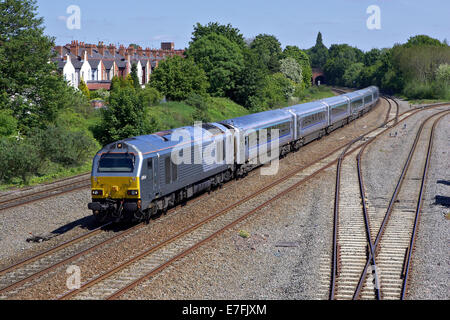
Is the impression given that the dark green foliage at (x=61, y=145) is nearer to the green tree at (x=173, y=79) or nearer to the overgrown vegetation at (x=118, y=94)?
the overgrown vegetation at (x=118, y=94)

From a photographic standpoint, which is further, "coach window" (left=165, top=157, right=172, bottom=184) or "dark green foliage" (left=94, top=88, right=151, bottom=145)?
"dark green foliage" (left=94, top=88, right=151, bottom=145)

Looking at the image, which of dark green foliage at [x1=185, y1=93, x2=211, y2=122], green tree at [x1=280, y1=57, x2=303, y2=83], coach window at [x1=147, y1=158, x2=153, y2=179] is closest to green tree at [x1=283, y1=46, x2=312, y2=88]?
green tree at [x1=280, y1=57, x2=303, y2=83]

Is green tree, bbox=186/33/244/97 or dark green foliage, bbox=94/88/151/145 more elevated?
green tree, bbox=186/33/244/97

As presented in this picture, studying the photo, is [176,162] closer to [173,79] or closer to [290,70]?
[173,79]

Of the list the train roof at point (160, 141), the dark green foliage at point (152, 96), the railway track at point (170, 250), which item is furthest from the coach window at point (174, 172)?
the dark green foliage at point (152, 96)

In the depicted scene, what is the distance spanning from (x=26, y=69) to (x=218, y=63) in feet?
107

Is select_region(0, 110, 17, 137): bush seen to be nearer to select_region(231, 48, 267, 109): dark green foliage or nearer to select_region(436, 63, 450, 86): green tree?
select_region(231, 48, 267, 109): dark green foliage

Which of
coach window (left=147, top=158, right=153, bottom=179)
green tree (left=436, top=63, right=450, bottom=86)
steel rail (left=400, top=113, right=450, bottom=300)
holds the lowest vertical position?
steel rail (left=400, top=113, right=450, bottom=300)

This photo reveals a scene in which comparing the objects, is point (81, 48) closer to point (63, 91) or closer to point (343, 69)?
point (63, 91)

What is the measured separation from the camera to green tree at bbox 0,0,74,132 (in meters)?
32.1

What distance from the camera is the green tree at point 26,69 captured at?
32.1m

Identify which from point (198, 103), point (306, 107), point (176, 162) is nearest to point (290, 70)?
point (198, 103)

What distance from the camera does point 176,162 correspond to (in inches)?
742

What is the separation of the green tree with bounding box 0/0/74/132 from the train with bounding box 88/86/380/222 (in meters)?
14.6
